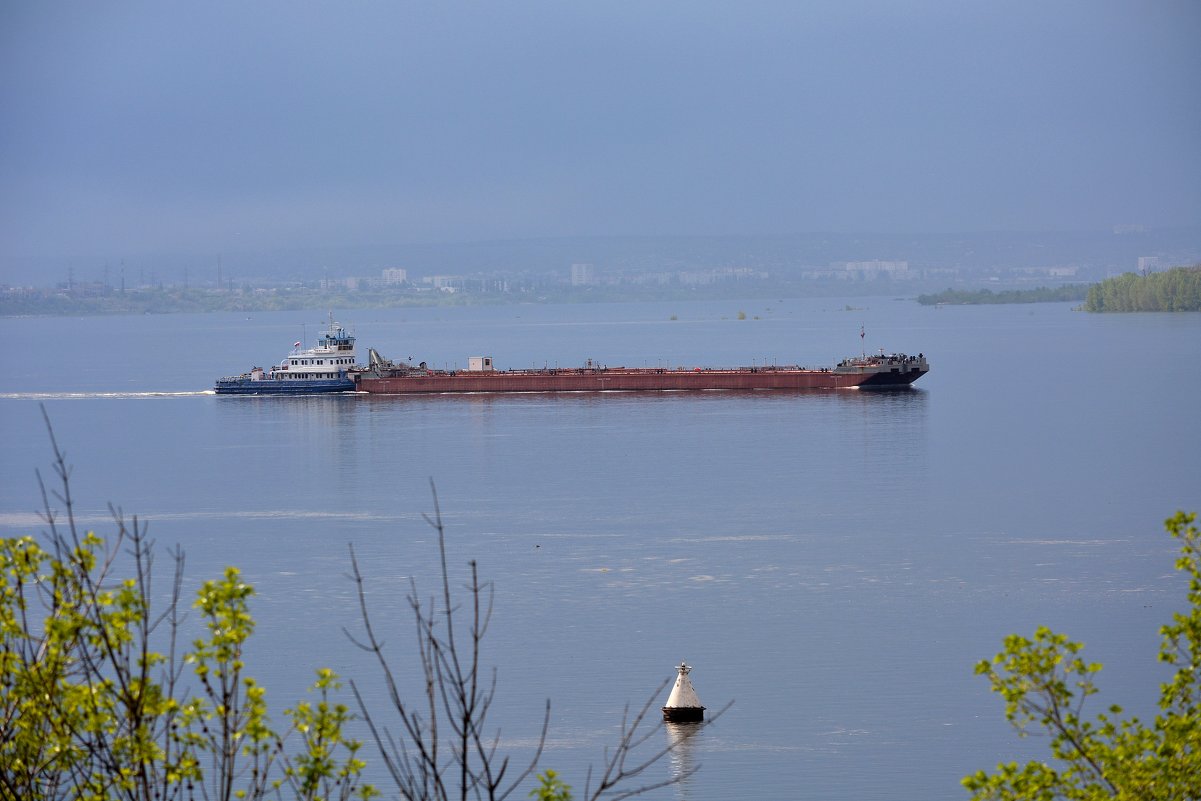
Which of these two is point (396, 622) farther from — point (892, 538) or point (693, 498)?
point (693, 498)

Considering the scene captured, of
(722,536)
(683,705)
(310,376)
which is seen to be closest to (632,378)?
(310,376)

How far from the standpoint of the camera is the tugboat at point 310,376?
9856 cm

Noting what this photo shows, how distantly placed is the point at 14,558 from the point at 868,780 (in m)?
14.3

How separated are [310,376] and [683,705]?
2961 inches

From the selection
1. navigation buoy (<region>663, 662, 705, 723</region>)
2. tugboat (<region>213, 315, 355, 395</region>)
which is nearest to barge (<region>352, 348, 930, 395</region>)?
tugboat (<region>213, 315, 355, 395</region>)

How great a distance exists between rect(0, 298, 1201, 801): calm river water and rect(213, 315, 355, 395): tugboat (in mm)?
1641

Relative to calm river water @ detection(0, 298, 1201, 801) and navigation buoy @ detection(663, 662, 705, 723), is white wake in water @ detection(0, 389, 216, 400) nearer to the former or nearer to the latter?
calm river water @ detection(0, 298, 1201, 801)

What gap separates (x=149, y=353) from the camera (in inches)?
7293

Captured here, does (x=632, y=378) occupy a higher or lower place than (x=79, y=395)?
higher

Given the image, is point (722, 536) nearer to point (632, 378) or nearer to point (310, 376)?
point (632, 378)

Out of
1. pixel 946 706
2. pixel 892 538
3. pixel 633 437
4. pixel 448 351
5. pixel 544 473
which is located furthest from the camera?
pixel 448 351

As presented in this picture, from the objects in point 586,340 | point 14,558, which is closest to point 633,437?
point 14,558

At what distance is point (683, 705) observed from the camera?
2684cm

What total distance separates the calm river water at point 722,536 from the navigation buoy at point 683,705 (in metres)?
0.59
